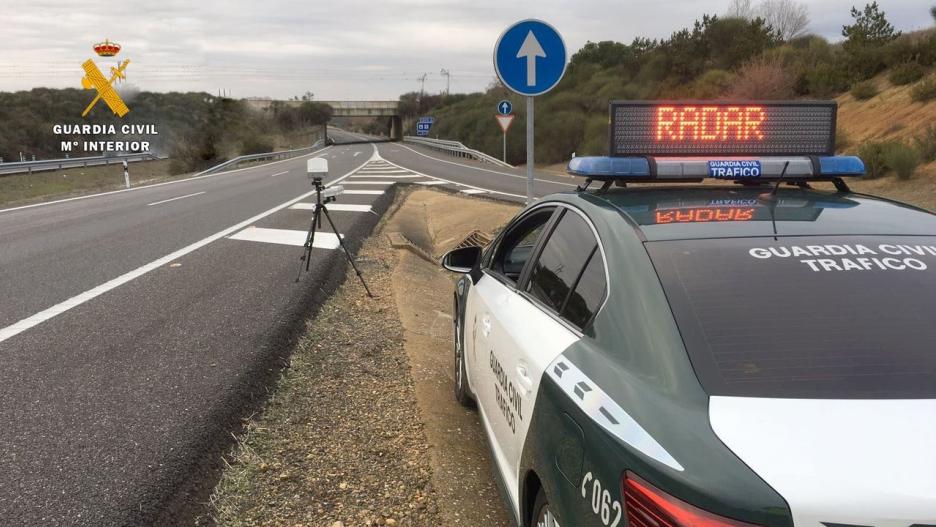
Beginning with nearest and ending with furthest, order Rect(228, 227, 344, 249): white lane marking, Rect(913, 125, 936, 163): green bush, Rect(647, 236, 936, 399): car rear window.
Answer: Rect(647, 236, 936, 399): car rear window, Rect(228, 227, 344, 249): white lane marking, Rect(913, 125, 936, 163): green bush

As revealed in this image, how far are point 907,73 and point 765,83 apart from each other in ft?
18.9

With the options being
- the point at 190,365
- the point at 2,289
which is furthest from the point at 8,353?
the point at 2,289

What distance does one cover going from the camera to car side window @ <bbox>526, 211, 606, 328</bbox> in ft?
7.38

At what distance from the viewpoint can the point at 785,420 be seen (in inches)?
58.9

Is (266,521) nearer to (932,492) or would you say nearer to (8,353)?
(932,492)

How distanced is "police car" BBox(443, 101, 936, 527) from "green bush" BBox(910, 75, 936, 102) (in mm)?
23927

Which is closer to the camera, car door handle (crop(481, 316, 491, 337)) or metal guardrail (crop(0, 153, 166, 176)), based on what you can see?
car door handle (crop(481, 316, 491, 337))

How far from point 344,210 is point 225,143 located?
157ft

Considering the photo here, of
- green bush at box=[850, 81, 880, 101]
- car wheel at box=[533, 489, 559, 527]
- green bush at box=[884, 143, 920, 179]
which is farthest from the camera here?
green bush at box=[850, 81, 880, 101]

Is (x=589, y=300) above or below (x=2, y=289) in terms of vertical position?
above

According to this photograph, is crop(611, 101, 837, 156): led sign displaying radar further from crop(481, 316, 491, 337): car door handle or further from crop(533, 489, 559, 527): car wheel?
crop(533, 489, 559, 527): car wheel

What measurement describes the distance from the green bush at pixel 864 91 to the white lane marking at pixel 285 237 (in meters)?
25.5

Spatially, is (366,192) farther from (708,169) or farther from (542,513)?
(542,513)

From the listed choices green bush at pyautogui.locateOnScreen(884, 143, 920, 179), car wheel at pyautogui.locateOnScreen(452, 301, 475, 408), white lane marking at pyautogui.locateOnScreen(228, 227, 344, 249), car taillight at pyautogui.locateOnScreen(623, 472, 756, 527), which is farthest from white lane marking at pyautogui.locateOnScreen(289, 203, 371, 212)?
green bush at pyautogui.locateOnScreen(884, 143, 920, 179)
